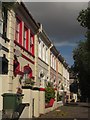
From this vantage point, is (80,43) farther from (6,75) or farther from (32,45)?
(6,75)

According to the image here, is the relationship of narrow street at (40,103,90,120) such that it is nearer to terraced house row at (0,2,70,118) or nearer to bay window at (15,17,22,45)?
terraced house row at (0,2,70,118)

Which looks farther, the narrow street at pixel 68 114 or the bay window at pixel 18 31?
the bay window at pixel 18 31

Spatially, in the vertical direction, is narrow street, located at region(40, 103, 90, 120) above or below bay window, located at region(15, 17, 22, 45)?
below

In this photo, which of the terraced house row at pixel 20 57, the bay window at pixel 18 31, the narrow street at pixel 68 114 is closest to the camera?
the terraced house row at pixel 20 57

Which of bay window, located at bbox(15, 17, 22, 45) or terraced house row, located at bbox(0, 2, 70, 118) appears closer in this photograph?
terraced house row, located at bbox(0, 2, 70, 118)

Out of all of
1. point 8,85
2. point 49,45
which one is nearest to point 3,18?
point 8,85

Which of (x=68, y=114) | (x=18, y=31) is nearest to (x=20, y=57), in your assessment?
(x=18, y=31)

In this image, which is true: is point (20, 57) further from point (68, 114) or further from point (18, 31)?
point (68, 114)

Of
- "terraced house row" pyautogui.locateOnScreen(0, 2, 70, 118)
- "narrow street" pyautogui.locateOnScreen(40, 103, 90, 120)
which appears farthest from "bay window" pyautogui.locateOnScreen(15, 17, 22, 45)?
"narrow street" pyautogui.locateOnScreen(40, 103, 90, 120)

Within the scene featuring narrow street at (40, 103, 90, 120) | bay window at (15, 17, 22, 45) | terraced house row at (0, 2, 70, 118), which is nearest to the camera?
terraced house row at (0, 2, 70, 118)

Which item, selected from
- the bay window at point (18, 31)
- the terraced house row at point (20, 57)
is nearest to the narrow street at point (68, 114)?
the terraced house row at point (20, 57)

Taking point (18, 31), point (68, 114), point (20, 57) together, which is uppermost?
point (18, 31)

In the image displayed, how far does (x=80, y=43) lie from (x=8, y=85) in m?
31.8

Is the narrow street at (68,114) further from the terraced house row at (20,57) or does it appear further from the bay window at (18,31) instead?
the bay window at (18,31)
